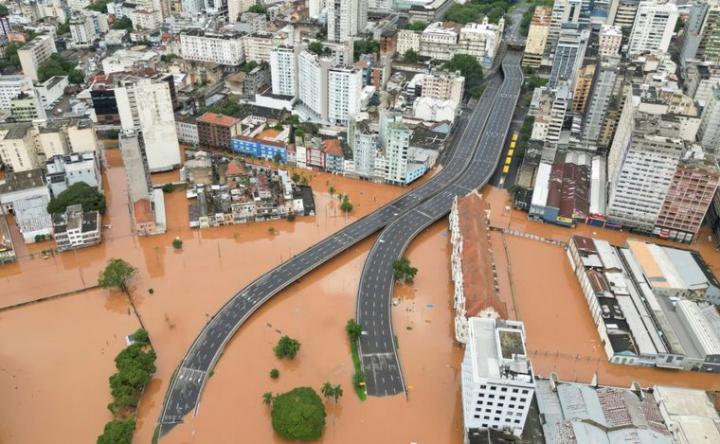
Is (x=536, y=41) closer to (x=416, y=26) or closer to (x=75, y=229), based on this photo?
(x=416, y=26)

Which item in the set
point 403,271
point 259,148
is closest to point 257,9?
point 259,148

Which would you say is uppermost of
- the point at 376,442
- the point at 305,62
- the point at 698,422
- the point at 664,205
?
the point at 305,62

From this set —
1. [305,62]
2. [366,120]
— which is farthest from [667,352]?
[305,62]

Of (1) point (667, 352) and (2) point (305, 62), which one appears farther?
(2) point (305, 62)

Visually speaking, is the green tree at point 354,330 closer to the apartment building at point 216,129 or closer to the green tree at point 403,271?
the green tree at point 403,271

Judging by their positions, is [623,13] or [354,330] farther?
[623,13]

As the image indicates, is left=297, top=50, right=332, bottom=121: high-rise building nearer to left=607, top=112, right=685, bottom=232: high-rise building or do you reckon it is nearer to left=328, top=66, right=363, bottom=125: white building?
left=328, top=66, right=363, bottom=125: white building

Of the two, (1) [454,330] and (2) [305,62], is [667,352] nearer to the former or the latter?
(1) [454,330]

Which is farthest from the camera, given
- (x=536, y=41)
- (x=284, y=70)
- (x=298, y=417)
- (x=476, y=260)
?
(x=536, y=41)
